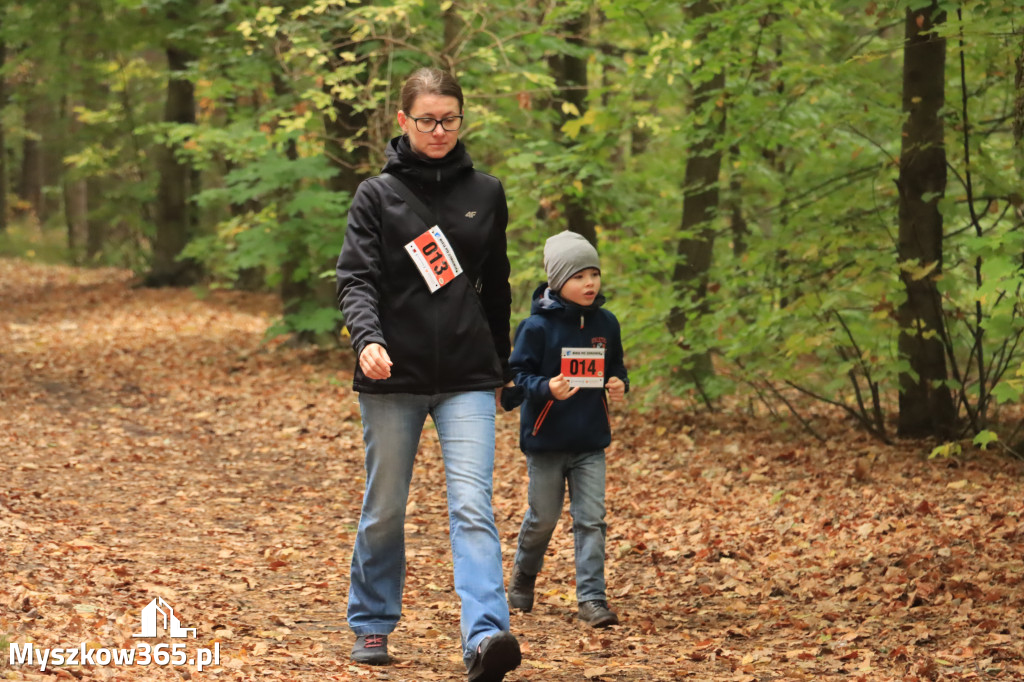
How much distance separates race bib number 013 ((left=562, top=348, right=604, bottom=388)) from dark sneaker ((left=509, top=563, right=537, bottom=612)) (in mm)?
1178

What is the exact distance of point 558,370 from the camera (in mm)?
5406

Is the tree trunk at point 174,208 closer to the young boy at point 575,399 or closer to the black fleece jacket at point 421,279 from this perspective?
the young boy at point 575,399

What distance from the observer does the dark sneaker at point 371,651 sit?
14.1ft

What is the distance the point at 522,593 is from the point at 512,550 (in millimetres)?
1498

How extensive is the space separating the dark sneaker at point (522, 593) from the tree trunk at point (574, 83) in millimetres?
5808

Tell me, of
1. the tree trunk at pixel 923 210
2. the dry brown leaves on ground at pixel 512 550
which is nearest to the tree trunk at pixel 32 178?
the dry brown leaves on ground at pixel 512 550

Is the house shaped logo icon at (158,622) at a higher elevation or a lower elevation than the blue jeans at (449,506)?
lower

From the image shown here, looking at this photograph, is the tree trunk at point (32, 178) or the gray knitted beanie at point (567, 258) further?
the tree trunk at point (32, 178)

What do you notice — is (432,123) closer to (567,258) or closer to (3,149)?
(567,258)

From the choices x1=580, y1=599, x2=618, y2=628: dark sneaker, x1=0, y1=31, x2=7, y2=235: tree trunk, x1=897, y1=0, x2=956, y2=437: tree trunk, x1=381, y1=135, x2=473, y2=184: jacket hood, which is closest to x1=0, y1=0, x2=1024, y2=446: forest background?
x1=897, y1=0, x2=956, y2=437: tree trunk

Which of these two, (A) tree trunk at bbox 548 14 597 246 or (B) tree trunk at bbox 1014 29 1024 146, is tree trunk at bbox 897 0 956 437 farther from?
(A) tree trunk at bbox 548 14 597 246

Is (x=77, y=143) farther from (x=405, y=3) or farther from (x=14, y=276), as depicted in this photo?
(x=405, y=3)

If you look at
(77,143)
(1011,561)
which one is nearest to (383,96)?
(1011,561)

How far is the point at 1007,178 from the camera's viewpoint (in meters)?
7.69
